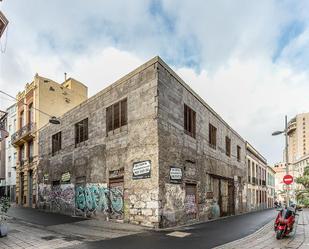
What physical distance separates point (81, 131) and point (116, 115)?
4.40 metres

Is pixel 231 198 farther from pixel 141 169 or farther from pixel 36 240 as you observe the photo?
pixel 36 240

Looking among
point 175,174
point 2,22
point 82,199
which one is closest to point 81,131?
point 82,199

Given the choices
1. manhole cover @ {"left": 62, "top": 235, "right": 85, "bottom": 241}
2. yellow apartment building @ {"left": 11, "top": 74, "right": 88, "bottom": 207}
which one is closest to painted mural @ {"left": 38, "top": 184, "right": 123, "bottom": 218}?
yellow apartment building @ {"left": 11, "top": 74, "right": 88, "bottom": 207}

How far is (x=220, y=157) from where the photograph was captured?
21.2 metres

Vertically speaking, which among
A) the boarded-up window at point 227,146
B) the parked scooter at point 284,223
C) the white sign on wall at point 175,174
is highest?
the boarded-up window at point 227,146

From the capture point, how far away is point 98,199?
15.8 m

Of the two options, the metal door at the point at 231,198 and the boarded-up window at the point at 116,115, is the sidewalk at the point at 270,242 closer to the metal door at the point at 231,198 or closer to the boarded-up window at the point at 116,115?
the boarded-up window at the point at 116,115

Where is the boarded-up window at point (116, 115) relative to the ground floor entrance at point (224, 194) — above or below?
above

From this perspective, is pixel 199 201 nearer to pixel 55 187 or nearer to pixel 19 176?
pixel 55 187

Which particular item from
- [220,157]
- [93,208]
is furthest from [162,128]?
[220,157]

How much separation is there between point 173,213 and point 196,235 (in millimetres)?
2351

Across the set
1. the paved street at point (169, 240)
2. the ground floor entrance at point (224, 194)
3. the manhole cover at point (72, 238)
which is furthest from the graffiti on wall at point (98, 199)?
the ground floor entrance at point (224, 194)

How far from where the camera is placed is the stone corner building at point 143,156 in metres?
12.9

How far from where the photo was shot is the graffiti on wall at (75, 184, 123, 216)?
14.3m
